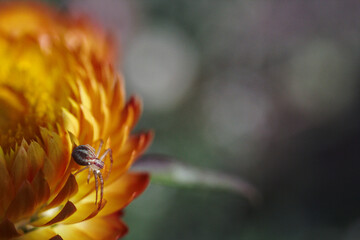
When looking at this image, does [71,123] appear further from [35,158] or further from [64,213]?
[64,213]

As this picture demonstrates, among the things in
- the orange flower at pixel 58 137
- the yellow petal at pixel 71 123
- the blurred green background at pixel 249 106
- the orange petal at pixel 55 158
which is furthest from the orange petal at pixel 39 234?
the blurred green background at pixel 249 106

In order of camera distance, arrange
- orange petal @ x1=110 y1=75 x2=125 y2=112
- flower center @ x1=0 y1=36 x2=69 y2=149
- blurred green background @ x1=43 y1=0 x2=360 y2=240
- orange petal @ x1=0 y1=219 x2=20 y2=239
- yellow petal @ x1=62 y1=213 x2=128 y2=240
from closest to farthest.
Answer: orange petal @ x1=0 y1=219 x2=20 y2=239, yellow petal @ x1=62 y1=213 x2=128 y2=240, orange petal @ x1=110 y1=75 x2=125 y2=112, flower center @ x1=0 y1=36 x2=69 y2=149, blurred green background @ x1=43 y1=0 x2=360 y2=240

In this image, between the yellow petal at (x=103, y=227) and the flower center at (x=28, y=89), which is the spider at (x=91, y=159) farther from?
the flower center at (x=28, y=89)

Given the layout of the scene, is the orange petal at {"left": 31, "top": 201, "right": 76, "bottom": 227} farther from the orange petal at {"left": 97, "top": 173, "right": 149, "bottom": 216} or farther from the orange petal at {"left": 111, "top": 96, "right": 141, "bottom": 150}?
the orange petal at {"left": 111, "top": 96, "right": 141, "bottom": 150}

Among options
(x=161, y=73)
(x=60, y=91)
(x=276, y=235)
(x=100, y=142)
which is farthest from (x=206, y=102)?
(x=100, y=142)

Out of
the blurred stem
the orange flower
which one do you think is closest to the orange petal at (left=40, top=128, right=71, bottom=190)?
the orange flower

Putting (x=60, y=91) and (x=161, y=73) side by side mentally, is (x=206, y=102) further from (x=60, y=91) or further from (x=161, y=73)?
(x=60, y=91)
